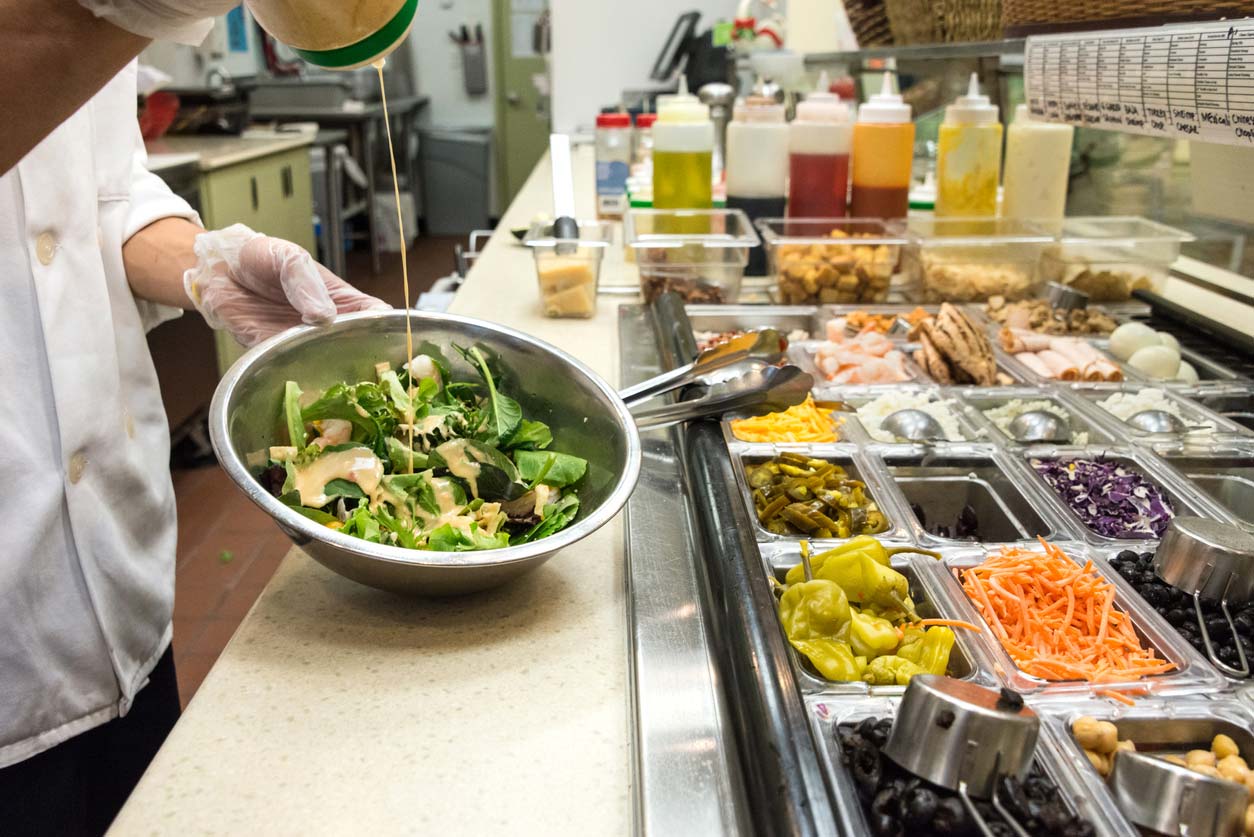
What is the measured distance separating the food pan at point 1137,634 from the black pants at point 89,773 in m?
1.06

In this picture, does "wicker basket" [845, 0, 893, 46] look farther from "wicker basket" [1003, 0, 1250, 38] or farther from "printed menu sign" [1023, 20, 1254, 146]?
"printed menu sign" [1023, 20, 1254, 146]

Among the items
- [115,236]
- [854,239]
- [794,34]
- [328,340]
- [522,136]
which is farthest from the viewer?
[522,136]

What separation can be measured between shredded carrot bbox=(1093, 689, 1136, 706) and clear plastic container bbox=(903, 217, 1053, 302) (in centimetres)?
142

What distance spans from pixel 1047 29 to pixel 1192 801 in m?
1.46

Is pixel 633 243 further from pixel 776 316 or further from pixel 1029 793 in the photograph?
pixel 1029 793

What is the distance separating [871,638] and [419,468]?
51 cm

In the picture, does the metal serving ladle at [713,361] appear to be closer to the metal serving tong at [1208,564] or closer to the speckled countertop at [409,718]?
the speckled countertop at [409,718]

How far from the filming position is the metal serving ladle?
1367mm

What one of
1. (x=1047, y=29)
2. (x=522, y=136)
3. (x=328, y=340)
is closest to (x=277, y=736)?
(x=328, y=340)

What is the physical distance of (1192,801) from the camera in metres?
0.73

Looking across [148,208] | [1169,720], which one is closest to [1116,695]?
[1169,720]

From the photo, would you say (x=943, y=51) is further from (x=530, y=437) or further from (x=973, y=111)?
(x=530, y=437)

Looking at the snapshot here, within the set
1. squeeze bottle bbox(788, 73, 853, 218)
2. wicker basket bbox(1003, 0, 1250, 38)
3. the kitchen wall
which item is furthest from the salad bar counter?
the kitchen wall

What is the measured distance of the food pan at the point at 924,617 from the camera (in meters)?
0.89
